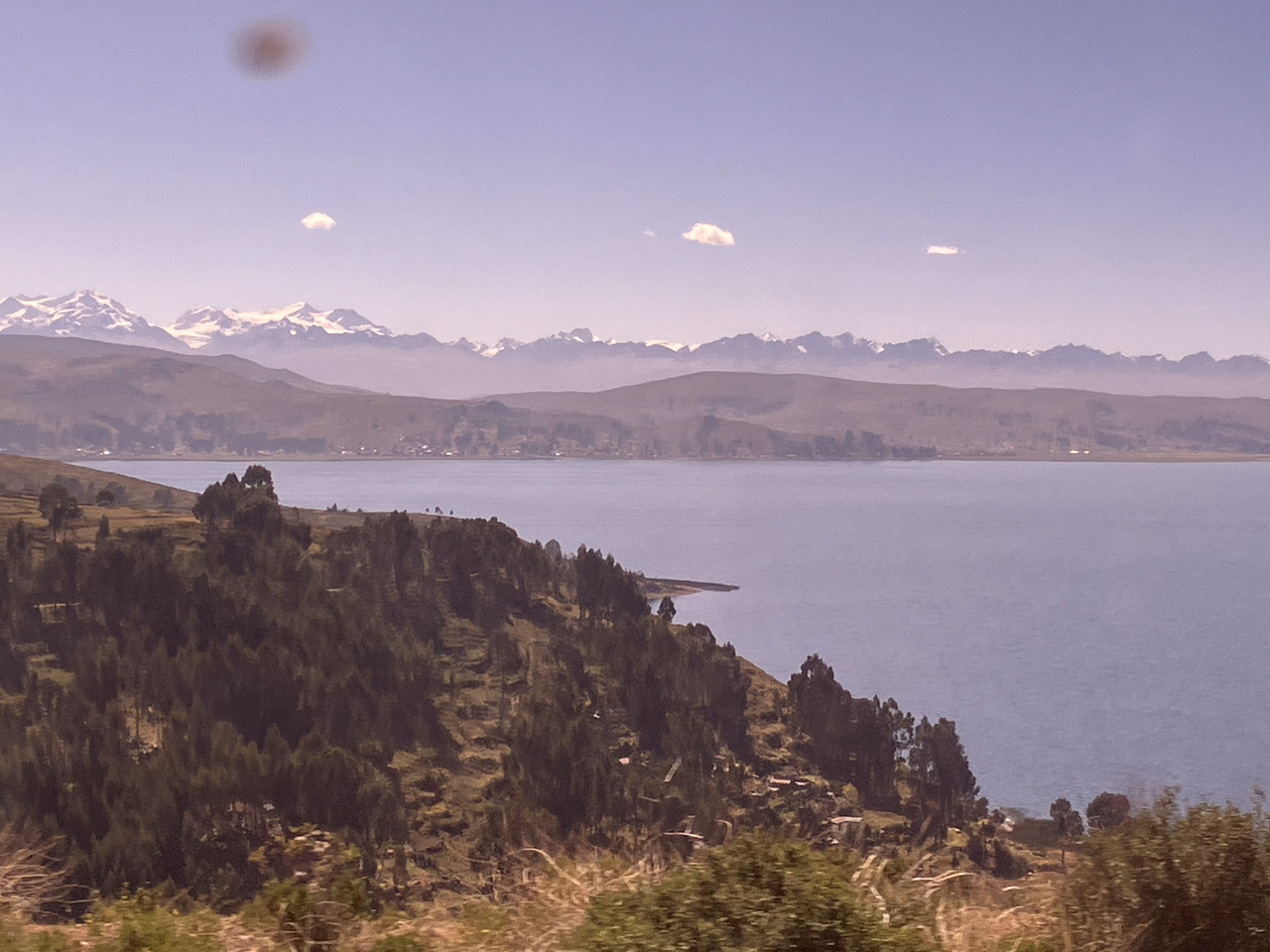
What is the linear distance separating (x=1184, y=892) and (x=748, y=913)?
394cm

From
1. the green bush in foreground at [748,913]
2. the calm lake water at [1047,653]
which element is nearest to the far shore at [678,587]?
the calm lake water at [1047,653]

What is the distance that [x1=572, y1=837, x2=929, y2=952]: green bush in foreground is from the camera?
24.6 feet

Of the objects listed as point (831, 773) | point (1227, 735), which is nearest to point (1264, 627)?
point (1227, 735)

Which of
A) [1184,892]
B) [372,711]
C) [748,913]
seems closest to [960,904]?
[1184,892]

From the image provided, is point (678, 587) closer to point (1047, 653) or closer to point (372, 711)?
point (1047, 653)

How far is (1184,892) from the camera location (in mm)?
9117

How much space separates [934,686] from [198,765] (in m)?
74.5

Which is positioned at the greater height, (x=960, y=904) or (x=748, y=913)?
(x=748, y=913)

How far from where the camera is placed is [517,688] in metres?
79.8

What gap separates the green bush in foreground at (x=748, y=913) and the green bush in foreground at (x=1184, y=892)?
7.17 feet

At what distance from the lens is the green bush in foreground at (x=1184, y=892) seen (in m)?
9.02

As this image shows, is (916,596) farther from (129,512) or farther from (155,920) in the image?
(155,920)

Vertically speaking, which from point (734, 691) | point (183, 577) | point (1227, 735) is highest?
point (183, 577)

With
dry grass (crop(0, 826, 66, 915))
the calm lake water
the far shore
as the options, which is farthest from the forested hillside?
the far shore
